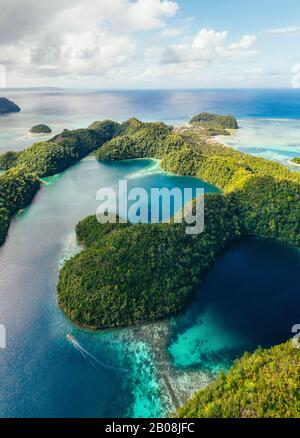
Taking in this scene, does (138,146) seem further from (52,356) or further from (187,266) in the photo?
(52,356)

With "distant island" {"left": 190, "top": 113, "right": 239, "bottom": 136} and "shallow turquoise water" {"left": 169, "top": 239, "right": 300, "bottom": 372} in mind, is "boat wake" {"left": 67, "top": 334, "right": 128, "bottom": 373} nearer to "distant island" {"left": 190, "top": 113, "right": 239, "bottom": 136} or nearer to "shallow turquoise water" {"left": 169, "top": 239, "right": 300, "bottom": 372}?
"shallow turquoise water" {"left": 169, "top": 239, "right": 300, "bottom": 372}

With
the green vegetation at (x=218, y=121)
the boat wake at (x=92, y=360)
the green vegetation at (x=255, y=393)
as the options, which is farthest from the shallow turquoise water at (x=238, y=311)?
the green vegetation at (x=218, y=121)

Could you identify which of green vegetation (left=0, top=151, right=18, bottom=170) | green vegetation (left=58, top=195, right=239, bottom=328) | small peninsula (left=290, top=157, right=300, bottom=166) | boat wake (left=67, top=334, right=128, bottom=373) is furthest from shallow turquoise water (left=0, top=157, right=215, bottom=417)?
small peninsula (left=290, top=157, right=300, bottom=166)

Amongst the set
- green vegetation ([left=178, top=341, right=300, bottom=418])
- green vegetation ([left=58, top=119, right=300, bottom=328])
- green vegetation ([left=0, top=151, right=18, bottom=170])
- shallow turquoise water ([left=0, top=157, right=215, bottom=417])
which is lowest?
shallow turquoise water ([left=0, top=157, right=215, bottom=417])

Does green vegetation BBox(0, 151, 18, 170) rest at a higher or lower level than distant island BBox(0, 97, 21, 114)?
lower

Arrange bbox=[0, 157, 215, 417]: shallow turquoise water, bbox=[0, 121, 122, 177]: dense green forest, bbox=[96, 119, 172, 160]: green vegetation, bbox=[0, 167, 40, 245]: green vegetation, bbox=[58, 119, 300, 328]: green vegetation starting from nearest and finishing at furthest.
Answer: bbox=[0, 157, 215, 417]: shallow turquoise water
bbox=[58, 119, 300, 328]: green vegetation
bbox=[0, 167, 40, 245]: green vegetation
bbox=[0, 121, 122, 177]: dense green forest
bbox=[96, 119, 172, 160]: green vegetation

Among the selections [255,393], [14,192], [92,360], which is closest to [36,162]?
[14,192]
